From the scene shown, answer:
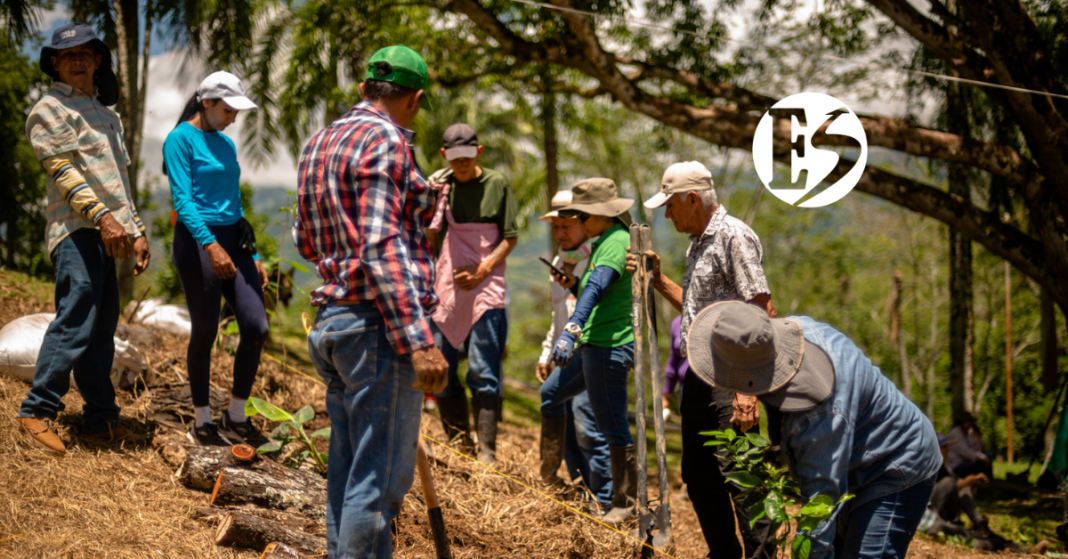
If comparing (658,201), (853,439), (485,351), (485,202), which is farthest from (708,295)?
(485,202)

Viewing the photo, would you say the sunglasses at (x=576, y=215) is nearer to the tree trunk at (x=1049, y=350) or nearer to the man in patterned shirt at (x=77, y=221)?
the man in patterned shirt at (x=77, y=221)

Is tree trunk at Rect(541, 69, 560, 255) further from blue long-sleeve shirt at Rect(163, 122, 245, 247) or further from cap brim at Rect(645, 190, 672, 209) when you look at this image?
cap brim at Rect(645, 190, 672, 209)

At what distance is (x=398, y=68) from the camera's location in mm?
2326

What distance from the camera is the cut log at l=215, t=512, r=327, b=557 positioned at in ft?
9.68

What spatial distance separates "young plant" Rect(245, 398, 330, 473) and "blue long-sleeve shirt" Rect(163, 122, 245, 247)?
0.90 metres

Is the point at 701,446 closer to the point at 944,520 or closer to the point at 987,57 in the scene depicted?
the point at 944,520

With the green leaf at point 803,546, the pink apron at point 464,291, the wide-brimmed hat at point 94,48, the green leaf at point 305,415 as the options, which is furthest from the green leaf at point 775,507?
the wide-brimmed hat at point 94,48

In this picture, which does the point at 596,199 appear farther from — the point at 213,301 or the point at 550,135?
the point at 550,135

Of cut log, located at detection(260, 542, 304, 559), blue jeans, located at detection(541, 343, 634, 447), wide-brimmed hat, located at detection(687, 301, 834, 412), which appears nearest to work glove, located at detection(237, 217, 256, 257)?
cut log, located at detection(260, 542, 304, 559)

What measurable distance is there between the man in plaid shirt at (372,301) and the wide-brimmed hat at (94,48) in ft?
6.49

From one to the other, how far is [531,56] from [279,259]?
3650mm

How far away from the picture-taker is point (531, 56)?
24.9ft

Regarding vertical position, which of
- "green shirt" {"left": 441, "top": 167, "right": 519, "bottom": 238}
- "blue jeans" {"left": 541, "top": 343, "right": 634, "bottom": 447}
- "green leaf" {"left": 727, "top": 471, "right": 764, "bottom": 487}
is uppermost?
"green shirt" {"left": 441, "top": 167, "right": 519, "bottom": 238}

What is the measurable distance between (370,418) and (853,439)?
1503mm
